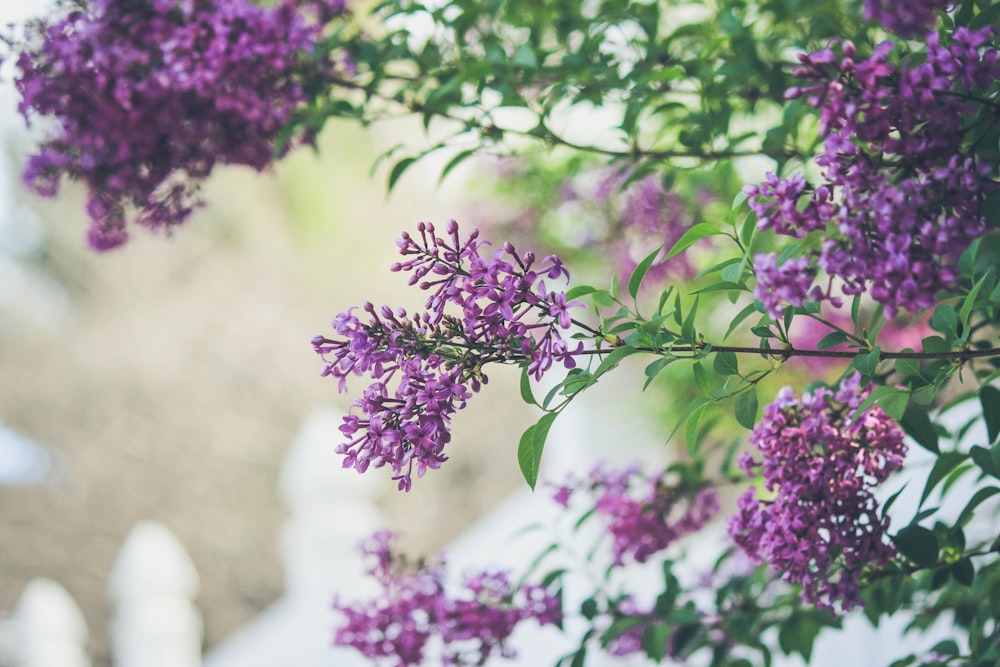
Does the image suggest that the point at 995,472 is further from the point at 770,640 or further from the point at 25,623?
the point at 25,623

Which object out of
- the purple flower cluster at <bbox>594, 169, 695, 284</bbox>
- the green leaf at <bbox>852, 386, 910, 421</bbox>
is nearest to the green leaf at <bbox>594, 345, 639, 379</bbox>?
the green leaf at <bbox>852, 386, 910, 421</bbox>

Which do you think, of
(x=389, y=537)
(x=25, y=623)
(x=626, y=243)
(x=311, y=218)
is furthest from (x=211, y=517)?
(x=389, y=537)

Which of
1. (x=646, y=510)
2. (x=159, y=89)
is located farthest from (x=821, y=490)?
(x=159, y=89)

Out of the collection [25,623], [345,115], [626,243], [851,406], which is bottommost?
[851,406]

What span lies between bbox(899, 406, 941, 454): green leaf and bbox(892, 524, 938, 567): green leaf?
0.26 feet

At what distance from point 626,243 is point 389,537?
3.83ft

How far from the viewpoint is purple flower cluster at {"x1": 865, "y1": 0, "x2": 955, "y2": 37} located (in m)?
0.81

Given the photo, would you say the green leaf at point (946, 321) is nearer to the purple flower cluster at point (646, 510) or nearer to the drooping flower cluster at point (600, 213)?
the purple flower cluster at point (646, 510)

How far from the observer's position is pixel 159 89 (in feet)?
4.53

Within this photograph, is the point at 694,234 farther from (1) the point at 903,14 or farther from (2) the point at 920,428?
(2) the point at 920,428

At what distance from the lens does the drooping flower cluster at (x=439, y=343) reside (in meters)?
0.81

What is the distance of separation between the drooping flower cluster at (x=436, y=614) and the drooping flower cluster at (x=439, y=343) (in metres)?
0.63

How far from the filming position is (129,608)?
11.4ft

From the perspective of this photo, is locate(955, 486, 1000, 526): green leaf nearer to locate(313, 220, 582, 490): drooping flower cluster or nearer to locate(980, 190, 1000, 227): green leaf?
locate(980, 190, 1000, 227): green leaf
